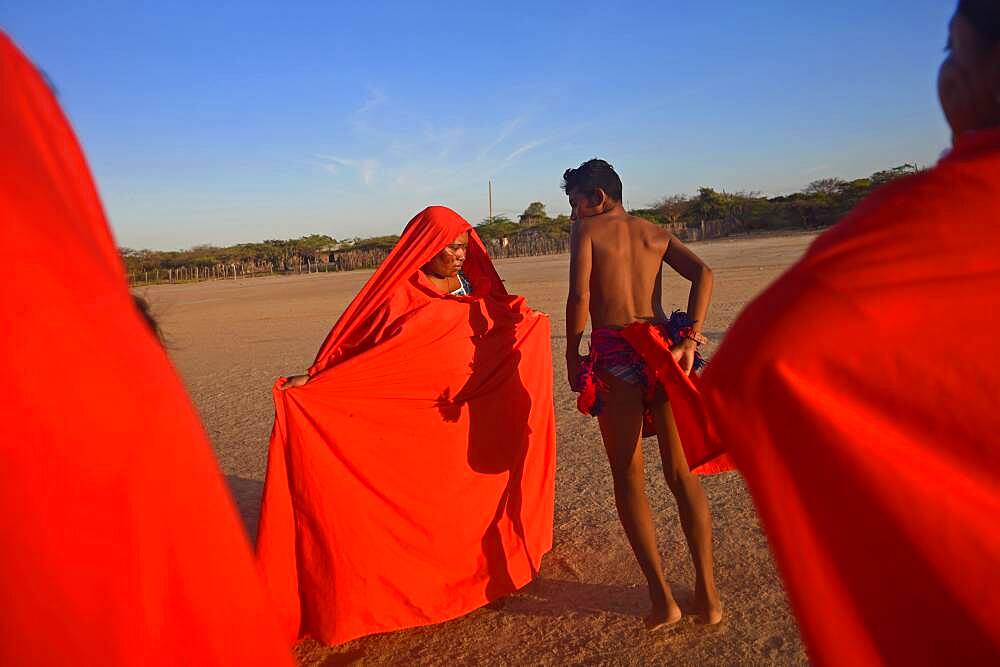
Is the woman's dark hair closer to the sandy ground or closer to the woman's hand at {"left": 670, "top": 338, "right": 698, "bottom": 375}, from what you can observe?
the sandy ground

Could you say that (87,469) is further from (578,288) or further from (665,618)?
(665,618)

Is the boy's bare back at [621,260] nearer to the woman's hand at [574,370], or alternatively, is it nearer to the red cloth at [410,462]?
the woman's hand at [574,370]

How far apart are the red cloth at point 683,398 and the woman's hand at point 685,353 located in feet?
0.12

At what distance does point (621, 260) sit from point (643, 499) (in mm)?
1209

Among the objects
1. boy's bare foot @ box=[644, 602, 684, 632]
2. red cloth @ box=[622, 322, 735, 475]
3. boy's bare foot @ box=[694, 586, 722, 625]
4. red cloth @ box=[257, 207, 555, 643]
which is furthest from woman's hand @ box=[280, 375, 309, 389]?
boy's bare foot @ box=[694, 586, 722, 625]

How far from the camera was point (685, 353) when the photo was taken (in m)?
3.41

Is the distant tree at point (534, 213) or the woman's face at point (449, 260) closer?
the woman's face at point (449, 260)

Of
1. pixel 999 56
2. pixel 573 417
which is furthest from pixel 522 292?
pixel 999 56

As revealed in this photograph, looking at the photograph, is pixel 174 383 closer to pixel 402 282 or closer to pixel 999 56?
pixel 999 56

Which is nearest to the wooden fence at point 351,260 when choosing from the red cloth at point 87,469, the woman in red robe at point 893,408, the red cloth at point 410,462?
the red cloth at point 410,462

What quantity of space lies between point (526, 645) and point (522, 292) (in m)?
20.0

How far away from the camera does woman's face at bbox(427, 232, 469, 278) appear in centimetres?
420

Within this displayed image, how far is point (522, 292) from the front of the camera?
76.4 ft

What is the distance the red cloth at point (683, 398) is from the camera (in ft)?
9.93
